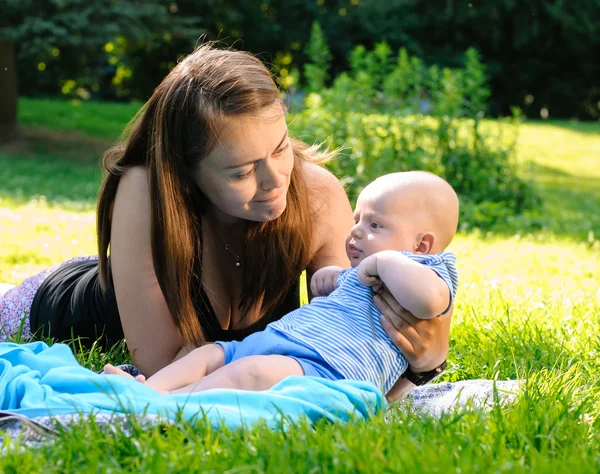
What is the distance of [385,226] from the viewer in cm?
282

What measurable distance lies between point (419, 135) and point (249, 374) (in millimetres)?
6100

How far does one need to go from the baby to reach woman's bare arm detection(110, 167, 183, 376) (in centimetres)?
33

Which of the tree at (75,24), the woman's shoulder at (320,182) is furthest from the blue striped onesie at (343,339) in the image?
the tree at (75,24)

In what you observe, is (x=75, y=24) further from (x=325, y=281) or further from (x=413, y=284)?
(x=413, y=284)

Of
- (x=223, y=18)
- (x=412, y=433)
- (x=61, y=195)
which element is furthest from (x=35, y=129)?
(x=412, y=433)

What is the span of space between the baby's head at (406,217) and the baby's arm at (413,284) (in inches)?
6.2

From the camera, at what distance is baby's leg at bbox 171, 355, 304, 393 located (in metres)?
2.45

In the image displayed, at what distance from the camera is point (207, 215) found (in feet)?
10.3

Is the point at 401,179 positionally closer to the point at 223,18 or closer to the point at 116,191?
the point at 116,191

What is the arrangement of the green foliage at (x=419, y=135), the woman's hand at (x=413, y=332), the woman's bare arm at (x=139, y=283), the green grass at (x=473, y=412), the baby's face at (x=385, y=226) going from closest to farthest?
the green grass at (x=473, y=412), the woman's hand at (x=413, y=332), the baby's face at (x=385, y=226), the woman's bare arm at (x=139, y=283), the green foliage at (x=419, y=135)

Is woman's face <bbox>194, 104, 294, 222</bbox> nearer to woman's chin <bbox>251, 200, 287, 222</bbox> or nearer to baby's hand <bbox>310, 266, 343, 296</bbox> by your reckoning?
woman's chin <bbox>251, 200, 287, 222</bbox>

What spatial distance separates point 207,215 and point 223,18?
14920 millimetres

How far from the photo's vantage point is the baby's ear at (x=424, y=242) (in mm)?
2840

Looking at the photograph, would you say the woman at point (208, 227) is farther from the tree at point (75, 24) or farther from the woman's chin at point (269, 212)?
the tree at point (75, 24)
